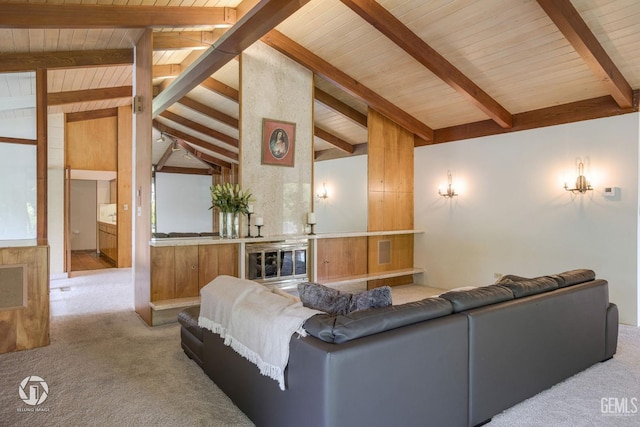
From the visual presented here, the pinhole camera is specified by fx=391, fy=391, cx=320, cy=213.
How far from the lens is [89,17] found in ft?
12.1

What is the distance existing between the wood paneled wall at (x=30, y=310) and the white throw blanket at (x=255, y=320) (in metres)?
1.82

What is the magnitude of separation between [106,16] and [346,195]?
3.87m

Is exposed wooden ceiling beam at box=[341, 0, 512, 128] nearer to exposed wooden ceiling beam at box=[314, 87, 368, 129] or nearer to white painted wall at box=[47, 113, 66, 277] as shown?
exposed wooden ceiling beam at box=[314, 87, 368, 129]

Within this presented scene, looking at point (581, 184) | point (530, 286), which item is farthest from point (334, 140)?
point (530, 286)

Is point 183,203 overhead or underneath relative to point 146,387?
overhead

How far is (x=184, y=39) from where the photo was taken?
15.5 feet

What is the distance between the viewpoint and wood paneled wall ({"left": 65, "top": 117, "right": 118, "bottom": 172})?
7.64 m

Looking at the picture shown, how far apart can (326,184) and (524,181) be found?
280cm

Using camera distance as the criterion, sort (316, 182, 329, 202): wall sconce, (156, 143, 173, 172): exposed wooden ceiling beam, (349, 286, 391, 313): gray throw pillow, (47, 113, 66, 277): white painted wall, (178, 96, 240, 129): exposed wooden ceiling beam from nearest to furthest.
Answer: (349, 286, 391, 313): gray throw pillow, (156, 143, 173, 172): exposed wooden ceiling beam, (178, 96, 240, 129): exposed wooden ceiling beam, (316, 182, 329, 202): wall sconce, (47, 113, 66, 277): white painted wall

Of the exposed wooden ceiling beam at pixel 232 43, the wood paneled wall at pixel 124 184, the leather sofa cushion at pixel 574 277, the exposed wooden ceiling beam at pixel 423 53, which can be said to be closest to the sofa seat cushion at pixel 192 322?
the exposed wooden ceiling beam at pixel 232 43

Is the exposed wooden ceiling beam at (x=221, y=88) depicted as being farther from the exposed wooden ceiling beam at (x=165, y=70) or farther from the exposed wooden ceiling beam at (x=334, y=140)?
the exposed wooden ceiling beam at (x=334, y=140)

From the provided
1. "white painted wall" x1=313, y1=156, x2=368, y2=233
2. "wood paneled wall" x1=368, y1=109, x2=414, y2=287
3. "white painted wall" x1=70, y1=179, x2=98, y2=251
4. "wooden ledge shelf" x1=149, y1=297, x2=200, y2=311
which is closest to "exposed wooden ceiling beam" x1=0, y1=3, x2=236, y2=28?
"white painted wall" x1=313, y1=156, x2=368, y2=233

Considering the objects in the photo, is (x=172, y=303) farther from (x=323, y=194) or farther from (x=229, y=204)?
(x=323, y=194)

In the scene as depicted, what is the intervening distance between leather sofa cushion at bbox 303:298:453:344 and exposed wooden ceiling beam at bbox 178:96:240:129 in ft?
12.8
